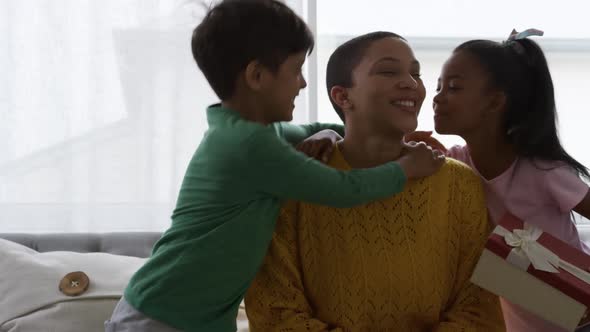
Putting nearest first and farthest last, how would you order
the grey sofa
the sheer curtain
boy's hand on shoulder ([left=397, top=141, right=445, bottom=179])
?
1. boy's hand on shoulder ([left=397, top=141, right=445, bottom=179])
2. the grey sofa
3. the sheer curtain

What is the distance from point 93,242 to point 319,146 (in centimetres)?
97

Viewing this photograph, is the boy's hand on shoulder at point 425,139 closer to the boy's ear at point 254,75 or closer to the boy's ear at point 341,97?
the boy's ear at point 341,97

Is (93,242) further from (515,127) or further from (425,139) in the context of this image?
(515,127)

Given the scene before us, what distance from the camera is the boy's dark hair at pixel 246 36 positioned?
1.49 metres

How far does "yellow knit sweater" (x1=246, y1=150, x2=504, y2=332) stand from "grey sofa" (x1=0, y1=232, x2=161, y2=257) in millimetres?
732

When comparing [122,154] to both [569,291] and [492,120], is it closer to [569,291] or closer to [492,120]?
[492,120]

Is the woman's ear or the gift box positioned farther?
the woman's ear

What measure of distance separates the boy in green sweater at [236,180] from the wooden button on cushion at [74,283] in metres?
0.43

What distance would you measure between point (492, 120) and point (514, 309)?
18.3 inches

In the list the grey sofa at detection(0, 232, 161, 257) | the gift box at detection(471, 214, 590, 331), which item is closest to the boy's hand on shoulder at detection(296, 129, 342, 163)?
the gift box at detection(471, 214, 590, 331)

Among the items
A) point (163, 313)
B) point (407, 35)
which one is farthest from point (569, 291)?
point (407, 35)

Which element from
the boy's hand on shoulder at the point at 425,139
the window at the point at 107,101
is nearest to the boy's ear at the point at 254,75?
the boy's hand on shoulder at the point at 425,139

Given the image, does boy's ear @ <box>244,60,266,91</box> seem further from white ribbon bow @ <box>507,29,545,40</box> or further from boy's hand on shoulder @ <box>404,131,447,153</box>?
white ribbon bow @ <box>507,29,545,40</box>

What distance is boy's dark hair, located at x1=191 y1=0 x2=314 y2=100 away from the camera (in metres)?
1.49
